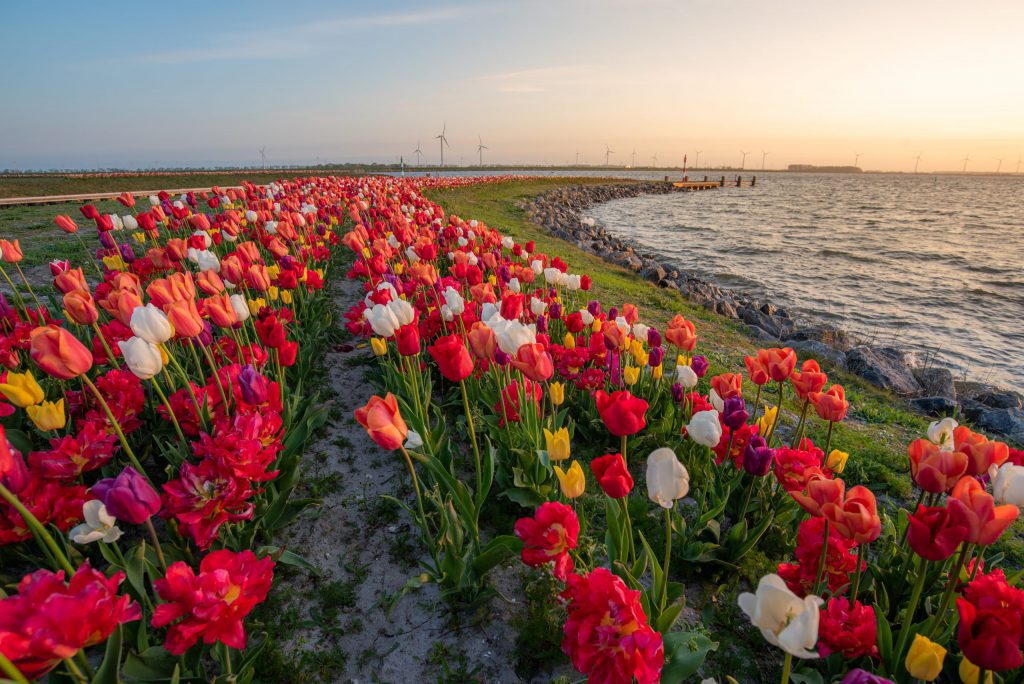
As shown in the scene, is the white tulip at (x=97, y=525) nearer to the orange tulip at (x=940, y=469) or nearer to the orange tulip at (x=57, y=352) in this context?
the orange tulip at (x=57, y=352)

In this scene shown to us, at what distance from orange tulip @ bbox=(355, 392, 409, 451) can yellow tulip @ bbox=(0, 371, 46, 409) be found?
162cm

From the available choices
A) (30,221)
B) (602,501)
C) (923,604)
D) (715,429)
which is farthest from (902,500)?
(30,221)

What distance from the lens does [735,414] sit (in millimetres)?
2838

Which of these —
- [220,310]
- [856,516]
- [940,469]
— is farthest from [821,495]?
[220,310]

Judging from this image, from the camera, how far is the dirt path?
261 centimetres

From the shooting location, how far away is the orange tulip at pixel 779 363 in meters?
3.12

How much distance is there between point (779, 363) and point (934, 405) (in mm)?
6074

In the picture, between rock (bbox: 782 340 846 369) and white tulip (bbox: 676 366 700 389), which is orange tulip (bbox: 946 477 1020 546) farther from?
rock (bbox: 782 340 846 369)

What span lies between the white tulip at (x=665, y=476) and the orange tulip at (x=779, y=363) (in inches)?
64.7

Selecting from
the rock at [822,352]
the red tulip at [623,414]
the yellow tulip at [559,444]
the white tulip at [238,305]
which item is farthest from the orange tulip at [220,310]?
the rock at [822,352]

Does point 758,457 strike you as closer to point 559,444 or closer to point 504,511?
point 559,444

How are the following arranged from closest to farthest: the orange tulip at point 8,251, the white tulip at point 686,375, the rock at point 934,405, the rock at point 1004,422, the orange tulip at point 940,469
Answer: the orange tulip at point 940,469 < the white tulip at point 686,375 < the orange tulip at point 8,251 < the rock at point 1004,422 < the rock at point 934,405

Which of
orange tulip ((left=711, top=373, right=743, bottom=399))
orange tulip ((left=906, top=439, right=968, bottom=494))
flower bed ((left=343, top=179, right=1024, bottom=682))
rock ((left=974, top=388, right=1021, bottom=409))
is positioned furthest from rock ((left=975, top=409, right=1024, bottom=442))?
orange tulip ((left=906, top=439, right=968, bottom=494))

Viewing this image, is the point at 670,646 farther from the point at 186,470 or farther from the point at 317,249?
the point at 317,249
